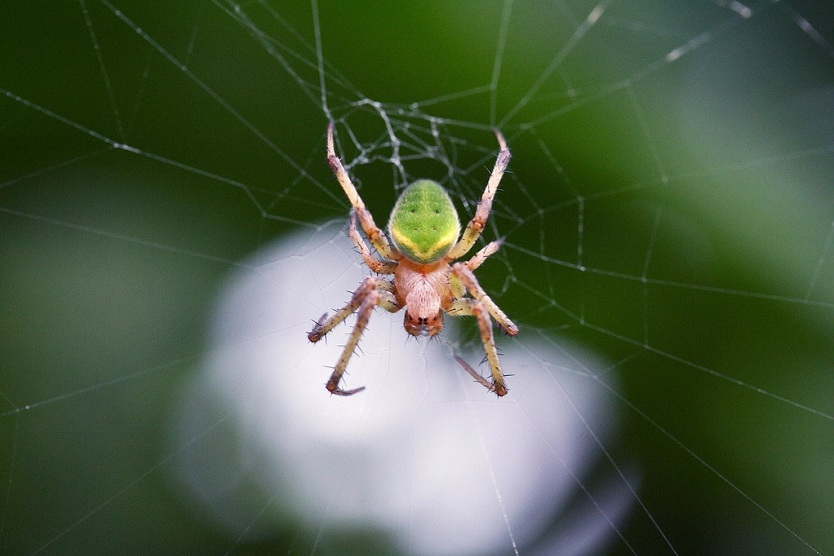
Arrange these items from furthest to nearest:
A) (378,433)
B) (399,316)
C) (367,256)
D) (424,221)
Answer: (378,433) → (399,316) → (367,256) → (424,221)

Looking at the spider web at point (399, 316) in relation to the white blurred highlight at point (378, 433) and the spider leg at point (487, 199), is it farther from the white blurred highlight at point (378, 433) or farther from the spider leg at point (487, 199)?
the spider leg at point (487, 199)

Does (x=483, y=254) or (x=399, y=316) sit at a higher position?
(x=483, y=254)

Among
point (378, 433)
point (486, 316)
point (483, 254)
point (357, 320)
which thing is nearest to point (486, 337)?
point (486, 316)

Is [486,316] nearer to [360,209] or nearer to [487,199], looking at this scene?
[487,199]

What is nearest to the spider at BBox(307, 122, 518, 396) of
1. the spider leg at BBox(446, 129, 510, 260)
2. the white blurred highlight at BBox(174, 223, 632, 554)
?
the spider leg at BBox(446, 129, 510, 260)

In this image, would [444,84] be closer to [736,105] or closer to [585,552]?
[736,105]

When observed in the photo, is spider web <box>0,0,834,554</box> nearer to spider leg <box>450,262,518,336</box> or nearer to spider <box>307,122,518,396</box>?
spider <box>307,122,518,396</box>

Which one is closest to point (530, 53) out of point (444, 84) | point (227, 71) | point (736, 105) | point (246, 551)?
point (444, 84)
